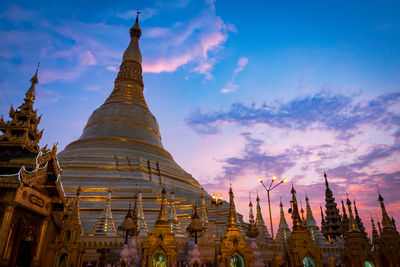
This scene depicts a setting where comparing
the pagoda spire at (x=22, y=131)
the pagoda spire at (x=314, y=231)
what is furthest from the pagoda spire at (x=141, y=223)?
the pagoda spire at (x=314, y=231)

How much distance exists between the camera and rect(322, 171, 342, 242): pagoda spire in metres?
44.1

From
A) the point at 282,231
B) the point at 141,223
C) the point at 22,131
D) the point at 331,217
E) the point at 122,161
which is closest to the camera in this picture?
the point at 22,131

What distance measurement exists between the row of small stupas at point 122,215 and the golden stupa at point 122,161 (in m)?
0.10

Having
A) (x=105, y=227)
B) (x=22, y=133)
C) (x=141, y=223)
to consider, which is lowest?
(x=105, y=227)

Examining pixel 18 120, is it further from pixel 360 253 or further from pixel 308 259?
pixel 360 253

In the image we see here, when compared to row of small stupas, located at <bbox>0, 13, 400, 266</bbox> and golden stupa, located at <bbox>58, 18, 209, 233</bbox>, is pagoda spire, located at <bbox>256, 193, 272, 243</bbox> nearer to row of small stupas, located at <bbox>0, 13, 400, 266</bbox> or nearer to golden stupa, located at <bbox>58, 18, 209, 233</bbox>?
row of small stupas, located at <bbox>0, 13, 400, 266</bbox>

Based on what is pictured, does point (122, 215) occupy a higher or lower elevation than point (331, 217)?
lower

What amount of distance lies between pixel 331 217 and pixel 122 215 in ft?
118

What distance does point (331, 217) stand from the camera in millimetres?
45312

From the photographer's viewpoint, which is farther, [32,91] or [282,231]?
[282,231]

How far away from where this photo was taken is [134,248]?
16141 millimetres

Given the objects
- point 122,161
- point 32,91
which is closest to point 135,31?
point 122,161

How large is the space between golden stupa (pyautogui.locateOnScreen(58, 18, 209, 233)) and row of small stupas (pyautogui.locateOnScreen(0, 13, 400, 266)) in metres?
0.10

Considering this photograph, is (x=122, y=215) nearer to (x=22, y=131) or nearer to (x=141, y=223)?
(x=141, y=223)
